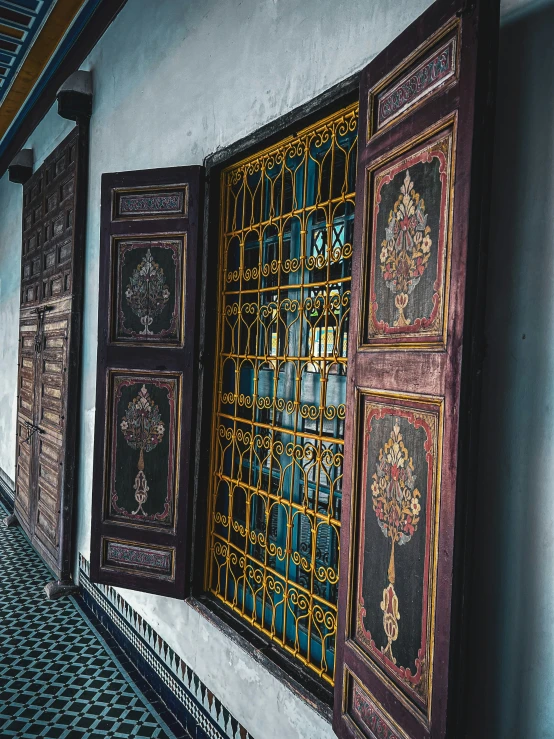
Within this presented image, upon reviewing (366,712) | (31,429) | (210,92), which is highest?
(210,92)

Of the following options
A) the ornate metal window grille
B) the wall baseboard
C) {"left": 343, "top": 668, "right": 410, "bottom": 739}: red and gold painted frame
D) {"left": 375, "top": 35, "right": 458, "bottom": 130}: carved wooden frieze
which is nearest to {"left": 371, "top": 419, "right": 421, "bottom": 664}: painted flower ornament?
{"left": 343, "top": 668, "right": 410, "bottom": 739}: red and gold painted frame

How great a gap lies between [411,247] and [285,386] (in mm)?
854

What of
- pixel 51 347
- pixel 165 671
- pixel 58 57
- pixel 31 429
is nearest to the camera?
pixel 165 671

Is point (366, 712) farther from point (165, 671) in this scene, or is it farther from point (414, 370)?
point (165, 671)

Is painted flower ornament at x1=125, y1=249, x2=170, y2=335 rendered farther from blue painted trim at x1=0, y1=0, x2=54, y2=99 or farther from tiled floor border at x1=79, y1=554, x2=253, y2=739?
blue painted trim at x1=0, y1=0, x2=54, y2=99

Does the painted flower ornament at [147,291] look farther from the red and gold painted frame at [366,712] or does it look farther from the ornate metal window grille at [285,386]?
the red and gold painted frame at [366,712]

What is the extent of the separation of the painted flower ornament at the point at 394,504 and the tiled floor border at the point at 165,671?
1021 millimetres

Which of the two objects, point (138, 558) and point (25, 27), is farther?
point (25, 27)

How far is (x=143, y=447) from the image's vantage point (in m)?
2.23

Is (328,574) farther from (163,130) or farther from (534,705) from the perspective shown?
(163,130)

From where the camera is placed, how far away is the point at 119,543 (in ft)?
7.48

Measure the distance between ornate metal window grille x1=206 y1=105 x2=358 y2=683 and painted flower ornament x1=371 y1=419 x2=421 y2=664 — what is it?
1.24 feet

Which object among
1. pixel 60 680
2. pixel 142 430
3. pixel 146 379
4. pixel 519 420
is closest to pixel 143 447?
pixel 142 430

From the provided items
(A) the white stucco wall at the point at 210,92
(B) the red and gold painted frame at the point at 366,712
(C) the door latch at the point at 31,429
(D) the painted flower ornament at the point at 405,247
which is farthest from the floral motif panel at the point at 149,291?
(C) the door latch at the point at 31,429
